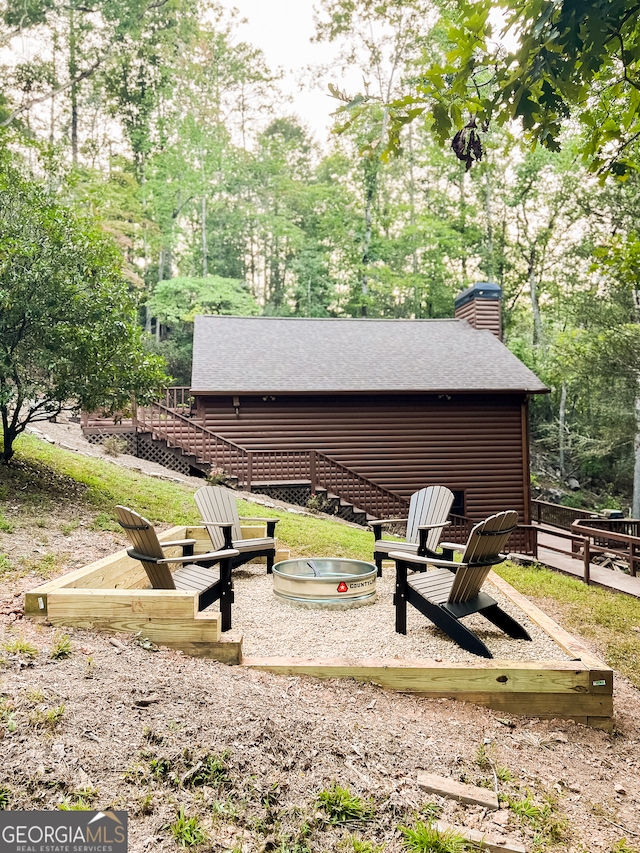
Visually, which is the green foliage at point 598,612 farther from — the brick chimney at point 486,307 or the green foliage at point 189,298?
the green foliage at point 189,298

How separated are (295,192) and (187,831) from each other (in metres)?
30.4

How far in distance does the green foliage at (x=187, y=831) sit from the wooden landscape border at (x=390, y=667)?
4.83 ft

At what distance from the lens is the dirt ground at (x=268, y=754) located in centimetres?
216

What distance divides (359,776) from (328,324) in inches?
673

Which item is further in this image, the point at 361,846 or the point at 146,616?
the point at 146,616

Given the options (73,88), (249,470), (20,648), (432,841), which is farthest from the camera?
(73,88)

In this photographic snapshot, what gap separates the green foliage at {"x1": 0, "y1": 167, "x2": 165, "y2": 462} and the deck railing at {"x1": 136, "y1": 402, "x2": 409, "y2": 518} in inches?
242

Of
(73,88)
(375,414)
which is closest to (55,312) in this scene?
(375,414)

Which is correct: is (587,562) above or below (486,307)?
below

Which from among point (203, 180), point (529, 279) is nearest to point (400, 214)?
point (529, 279)

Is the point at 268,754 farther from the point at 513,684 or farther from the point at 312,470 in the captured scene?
the point at 312,470

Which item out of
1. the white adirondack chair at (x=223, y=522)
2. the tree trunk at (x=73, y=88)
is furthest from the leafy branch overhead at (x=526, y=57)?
the tree trunk at (x=73, y=88)

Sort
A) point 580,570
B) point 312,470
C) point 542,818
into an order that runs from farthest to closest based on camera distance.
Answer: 1. point 312,470
2. point 580,570
3. point 542,818

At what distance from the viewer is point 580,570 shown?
429 inches
